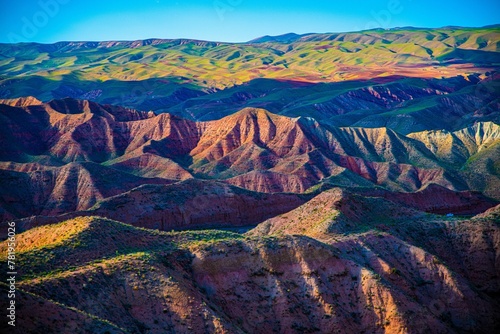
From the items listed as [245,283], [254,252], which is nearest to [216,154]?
[254,252]

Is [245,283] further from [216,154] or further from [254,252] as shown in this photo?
[216,154]

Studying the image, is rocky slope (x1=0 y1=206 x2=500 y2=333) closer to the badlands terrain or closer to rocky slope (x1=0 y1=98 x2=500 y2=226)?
the badlands terrain

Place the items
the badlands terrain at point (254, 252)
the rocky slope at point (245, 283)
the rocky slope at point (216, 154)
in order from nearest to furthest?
the rocky slope at point (245, 283), the badlands terrain at point (254, 252), the rocky slope at point (216, 154)

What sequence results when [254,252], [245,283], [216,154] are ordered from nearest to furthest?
[245,283]
[254,252]
[216,154]

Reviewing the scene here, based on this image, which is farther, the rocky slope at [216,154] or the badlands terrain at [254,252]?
the rocky slope at [216,154]

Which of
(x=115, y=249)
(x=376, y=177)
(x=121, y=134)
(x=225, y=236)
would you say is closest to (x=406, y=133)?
(x=376, y=177)

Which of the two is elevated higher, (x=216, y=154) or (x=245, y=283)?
(x=245, y=283)

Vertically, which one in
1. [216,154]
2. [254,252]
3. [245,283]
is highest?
[254,252]

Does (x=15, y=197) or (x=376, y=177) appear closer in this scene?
(x=15, y=197)

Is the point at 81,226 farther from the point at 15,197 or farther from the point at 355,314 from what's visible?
the point at 15,197

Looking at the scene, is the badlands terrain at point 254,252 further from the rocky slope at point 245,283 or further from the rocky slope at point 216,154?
the rocky slope at point 216,154

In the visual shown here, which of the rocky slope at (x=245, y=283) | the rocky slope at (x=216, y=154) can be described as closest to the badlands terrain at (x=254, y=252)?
the rocky slope at (x=245, y=283)
